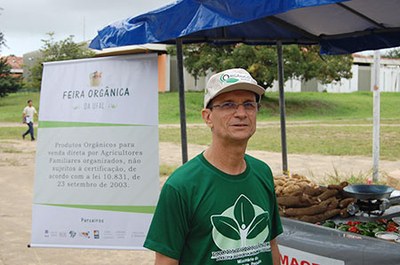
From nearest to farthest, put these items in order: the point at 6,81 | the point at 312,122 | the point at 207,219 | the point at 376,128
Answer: the point at 207,219 < the point at 376,128 < the point at 312,122 < the point at 6,81

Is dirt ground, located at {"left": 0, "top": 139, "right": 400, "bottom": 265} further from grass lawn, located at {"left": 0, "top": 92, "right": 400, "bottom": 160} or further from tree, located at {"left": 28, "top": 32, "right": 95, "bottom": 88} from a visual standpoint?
tree, located at {"left": 28, "top": 32, "right": 95, "bottom": 88}

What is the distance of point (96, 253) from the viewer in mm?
6270

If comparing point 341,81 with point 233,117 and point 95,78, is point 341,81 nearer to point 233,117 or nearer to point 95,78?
point 95,78

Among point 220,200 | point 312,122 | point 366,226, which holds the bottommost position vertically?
point 366,226

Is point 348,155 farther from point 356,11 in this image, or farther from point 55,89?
point 55,89

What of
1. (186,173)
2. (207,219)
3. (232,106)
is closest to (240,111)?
(232,106)

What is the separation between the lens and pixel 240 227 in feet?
6.50

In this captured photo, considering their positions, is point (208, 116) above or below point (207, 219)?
above

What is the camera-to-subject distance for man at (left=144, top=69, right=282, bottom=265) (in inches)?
76.0

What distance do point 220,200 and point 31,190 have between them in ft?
30.0

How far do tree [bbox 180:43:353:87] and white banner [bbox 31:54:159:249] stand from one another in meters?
27.2

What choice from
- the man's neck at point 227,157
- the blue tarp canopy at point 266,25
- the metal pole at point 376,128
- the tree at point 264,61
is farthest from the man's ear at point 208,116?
the tree at point 264,61

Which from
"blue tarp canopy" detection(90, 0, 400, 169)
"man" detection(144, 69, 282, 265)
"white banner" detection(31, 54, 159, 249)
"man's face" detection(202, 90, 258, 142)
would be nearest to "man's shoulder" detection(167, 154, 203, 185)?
"man" detection(144, 69, 282, 265)

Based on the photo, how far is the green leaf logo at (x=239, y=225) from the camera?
196cm
